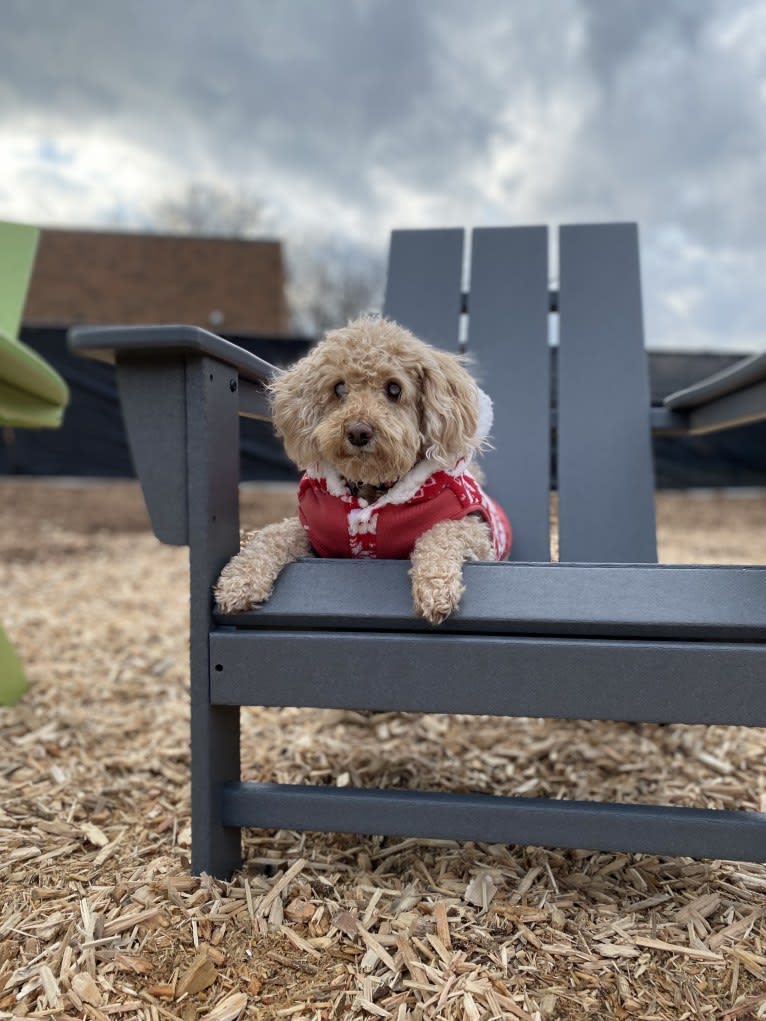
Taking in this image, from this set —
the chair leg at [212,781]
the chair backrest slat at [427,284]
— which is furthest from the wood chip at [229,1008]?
the chair backrest slat at [427,284]

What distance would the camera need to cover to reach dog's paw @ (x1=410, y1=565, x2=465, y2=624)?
1.22 m

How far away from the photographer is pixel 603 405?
2.31 metres

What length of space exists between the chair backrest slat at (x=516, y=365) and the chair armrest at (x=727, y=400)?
0.40 metres

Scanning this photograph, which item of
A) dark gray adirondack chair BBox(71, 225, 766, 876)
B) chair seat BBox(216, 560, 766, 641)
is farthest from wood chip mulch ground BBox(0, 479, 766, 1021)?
chair seat BBox(216, 560, 766, 641)

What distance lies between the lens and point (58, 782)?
181 centimetres

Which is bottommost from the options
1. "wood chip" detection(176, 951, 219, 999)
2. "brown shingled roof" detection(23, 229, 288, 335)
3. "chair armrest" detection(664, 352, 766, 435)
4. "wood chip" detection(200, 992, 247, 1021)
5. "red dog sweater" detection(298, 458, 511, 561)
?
"wood chip" detection(200, 992, 247, 1021)

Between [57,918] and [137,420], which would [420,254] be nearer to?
[137,420]

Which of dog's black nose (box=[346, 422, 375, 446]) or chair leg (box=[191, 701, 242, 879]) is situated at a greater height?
dog's black nose (box=[346, 422, 375, 446])

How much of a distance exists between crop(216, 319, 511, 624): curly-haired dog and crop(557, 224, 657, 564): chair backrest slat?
2.56 feet

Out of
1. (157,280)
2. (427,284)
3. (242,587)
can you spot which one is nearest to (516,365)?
(427,284)

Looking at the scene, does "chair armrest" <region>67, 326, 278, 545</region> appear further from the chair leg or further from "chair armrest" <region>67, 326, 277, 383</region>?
the chair leg

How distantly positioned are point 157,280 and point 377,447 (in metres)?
17.4

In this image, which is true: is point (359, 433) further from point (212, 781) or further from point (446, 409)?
point (212, 781)

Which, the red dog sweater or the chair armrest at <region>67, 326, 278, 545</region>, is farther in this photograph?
the red dog sweater
